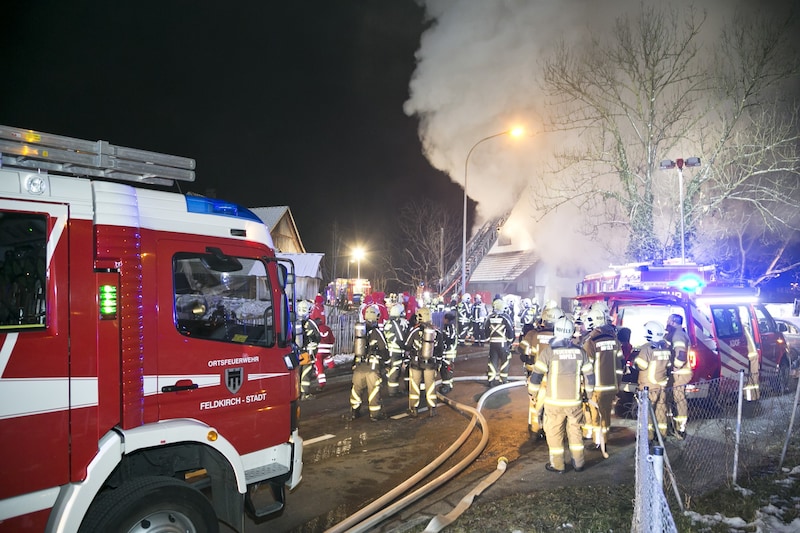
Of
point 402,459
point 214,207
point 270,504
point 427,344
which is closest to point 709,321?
point 427,344

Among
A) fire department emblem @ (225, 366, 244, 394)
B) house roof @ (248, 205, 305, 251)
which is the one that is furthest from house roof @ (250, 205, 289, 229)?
fire department emblem @ (225, 366, 244, 394)

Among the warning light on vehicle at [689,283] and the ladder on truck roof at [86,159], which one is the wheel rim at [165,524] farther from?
the warning light on vehicle at [689,283]

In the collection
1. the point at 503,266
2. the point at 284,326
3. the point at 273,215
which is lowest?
the point at 284,326

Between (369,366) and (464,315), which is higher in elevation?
(464,315)

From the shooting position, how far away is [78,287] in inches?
122

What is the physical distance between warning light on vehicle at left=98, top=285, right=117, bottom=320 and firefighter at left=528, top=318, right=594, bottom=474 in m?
4.50

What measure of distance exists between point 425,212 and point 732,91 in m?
21.5

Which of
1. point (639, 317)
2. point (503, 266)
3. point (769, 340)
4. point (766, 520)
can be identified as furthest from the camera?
point (503, 266)

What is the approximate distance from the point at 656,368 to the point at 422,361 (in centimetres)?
341

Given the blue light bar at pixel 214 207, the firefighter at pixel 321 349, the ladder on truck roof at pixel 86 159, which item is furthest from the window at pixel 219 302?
the firefighter at pixel 321 349

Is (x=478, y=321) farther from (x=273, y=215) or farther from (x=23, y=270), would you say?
(x=273, y=215)

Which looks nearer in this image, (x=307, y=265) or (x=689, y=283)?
(x=689, y=283)

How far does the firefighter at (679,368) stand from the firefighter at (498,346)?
4.12 meters

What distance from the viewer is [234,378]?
3.76m
